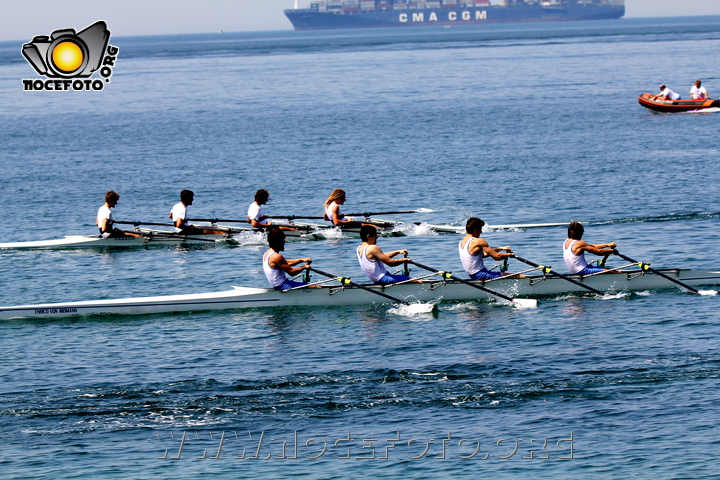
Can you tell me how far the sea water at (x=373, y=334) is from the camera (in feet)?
51.1

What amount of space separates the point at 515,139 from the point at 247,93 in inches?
1937

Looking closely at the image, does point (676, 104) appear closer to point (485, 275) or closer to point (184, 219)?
point (184, 219)

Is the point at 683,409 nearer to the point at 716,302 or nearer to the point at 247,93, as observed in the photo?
the point at 716,302

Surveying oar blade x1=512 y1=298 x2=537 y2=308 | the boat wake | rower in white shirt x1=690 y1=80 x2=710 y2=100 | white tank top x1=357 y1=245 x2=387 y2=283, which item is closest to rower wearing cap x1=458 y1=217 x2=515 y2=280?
oar blade x1=512 y1=298 x2=537 y2=308

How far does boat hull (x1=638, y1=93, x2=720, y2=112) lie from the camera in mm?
61969

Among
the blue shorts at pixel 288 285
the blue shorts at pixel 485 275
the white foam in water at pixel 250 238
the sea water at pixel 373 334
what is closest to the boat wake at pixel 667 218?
the sea water at pixel 373 334

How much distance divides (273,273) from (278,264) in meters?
0.35

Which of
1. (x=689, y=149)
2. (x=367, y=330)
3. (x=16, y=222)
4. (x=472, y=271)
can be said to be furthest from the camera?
(x=689, y=149)

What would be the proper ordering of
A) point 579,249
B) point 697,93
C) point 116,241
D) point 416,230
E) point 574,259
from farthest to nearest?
1. point 697,93
2. point 416,230
3. point 116,241
4. point 574,259
5. point 579,249

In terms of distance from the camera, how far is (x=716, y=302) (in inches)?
904

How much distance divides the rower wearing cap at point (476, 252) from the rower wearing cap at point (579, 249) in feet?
4.71

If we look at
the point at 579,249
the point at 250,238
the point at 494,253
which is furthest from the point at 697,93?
the point at 494,253

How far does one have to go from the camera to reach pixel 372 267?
22688 mm

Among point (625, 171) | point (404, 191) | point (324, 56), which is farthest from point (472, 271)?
point (324, 56)
